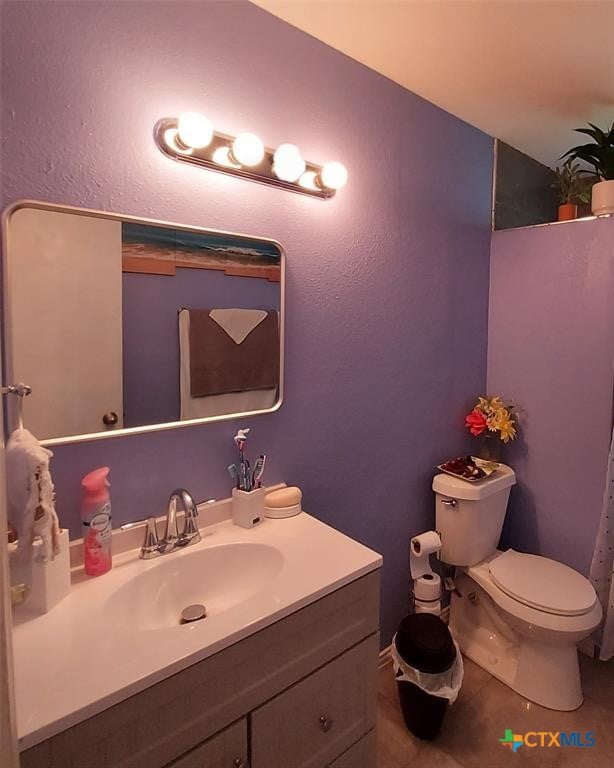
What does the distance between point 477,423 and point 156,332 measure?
1.47 m

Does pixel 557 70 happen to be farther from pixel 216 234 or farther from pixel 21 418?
pixel 21 418

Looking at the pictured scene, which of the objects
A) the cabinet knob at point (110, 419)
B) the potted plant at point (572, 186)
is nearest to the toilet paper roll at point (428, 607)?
the cabinet knob at point (110, 419)

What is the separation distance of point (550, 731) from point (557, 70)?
7.68 ft

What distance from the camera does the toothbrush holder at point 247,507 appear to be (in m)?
1.25

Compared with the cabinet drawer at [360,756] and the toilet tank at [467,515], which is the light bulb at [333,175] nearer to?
the toilet tank at [467,515]

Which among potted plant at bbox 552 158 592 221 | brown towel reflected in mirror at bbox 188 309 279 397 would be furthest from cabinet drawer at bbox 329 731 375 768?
potted plant at bbox 552 158 592 221

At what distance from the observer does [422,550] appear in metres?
1.71

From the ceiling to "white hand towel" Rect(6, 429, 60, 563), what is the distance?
1349mm

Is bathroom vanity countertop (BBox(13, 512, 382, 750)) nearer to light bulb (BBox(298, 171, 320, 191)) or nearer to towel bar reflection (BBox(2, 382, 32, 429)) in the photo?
towel bar reflection (BBox(2, 382, 32, 429))

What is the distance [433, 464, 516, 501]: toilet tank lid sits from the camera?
1.74 meters

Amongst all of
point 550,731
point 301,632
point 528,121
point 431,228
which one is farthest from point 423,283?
Result: point 550,731

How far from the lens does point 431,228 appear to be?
70.9 inches

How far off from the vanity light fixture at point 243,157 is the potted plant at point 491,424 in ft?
3.96

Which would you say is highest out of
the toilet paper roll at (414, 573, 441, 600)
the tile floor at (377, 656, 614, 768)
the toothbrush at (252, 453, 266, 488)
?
the toothbrush at (252, 453, 266, 488)
